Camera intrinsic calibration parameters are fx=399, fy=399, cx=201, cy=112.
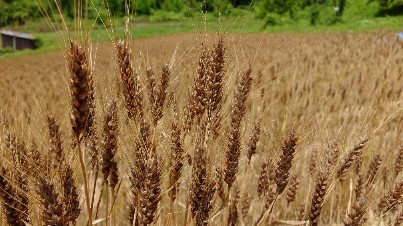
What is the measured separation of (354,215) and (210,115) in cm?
62

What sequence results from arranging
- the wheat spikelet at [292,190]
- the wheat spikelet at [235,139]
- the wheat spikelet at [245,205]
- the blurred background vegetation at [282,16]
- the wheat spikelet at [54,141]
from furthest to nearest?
the blurred background vegetation at [282,16], the wheat spikelet at [245,205], the wheat spikelet at [292,190], the wheat spikelet at [235,139], the wheat spikelet at [54,141]

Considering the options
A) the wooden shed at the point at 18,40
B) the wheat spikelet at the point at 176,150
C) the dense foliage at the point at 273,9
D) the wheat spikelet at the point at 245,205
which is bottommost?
the wooden shed at the point at 18,40

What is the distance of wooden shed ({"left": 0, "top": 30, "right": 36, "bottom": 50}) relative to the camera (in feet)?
101

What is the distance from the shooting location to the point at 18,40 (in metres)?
31.3

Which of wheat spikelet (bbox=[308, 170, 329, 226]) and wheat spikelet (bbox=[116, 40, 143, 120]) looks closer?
wheat spikelet (bbox=[116, 40, 143, 120])

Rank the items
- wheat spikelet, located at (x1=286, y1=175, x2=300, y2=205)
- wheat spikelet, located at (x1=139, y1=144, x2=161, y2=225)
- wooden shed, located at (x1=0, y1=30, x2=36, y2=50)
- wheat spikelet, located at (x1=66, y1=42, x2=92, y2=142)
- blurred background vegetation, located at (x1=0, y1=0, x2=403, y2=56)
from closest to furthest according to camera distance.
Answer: wheat spikelet, located at (x1=66, y1=42, x2=92, y2=142)
wheat spikelet, located at (x1=139, y1=144, x2=161, y2=225)
wheat spikelet, located at (x1=286, y1=175, x2=300, y2=205)
blurred background vegetation, located at (x1=0, y1=0, x2=403, y2=56)
wooden shed, located at (x1=0, y1=30, x2=36, y2=50)

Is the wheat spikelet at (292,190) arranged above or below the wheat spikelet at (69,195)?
below

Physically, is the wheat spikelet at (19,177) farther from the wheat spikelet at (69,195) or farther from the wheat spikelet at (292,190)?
the wheat spikelet at (292,190)

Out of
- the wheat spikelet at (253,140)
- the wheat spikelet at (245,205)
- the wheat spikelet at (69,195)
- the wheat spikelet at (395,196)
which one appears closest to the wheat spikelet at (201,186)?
the wheat spikelet at (69,195)

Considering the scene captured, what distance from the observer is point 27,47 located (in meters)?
30.7

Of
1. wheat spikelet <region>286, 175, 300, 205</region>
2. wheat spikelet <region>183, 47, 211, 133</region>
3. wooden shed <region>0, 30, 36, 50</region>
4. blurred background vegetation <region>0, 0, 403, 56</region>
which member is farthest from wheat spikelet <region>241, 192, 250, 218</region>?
wooden shed <region>0, 30, 36, 50</region>

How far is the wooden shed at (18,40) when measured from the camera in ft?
101

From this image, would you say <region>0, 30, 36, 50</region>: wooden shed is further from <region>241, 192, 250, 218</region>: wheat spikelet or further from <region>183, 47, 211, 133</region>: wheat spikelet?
<region>183, 47, 211, 133</region>: wheat spikelet

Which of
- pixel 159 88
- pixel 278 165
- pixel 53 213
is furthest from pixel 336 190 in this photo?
pixel 53 213
